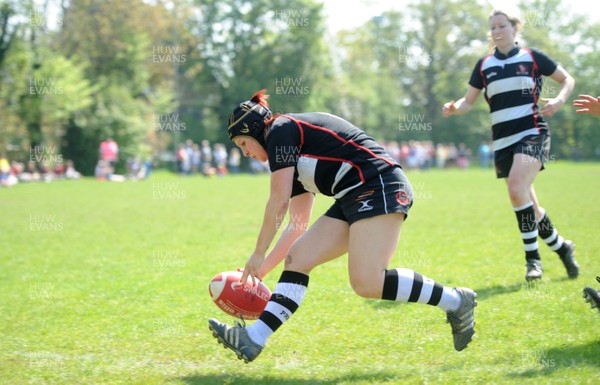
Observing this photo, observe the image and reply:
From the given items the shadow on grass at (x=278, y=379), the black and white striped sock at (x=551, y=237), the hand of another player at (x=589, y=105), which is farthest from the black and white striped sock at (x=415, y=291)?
the black and white striped sock at (x=551, y=237)

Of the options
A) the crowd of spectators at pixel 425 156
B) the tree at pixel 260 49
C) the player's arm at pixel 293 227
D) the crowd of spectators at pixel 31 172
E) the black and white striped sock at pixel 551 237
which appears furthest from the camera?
the tree at pixel 260 49

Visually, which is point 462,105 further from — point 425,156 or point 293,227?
point 425,156

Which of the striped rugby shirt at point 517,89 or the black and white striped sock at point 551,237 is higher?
the striped rugby shirt at point 517,89

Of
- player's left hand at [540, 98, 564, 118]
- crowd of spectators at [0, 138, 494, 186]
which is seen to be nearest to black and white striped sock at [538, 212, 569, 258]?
player's left hand at [540, 98, 564, 118]

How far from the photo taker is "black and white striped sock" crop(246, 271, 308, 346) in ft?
14.0

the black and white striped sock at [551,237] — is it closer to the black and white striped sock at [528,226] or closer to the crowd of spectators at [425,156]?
the black and white striped sock at [528,226]

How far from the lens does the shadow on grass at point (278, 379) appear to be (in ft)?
13.4

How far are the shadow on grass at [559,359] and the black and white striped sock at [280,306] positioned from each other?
144 centimetres

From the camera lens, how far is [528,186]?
21.6ft

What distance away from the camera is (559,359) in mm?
4293

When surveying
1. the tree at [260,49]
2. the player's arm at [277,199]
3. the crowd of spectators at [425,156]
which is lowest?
the crowd of spectators at [425,156]

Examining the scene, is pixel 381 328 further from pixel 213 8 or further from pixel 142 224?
pixel 213 8

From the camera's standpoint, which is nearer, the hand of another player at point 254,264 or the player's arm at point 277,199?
the player's arm at point 277,199

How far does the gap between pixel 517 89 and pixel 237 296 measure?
3.76 metres
